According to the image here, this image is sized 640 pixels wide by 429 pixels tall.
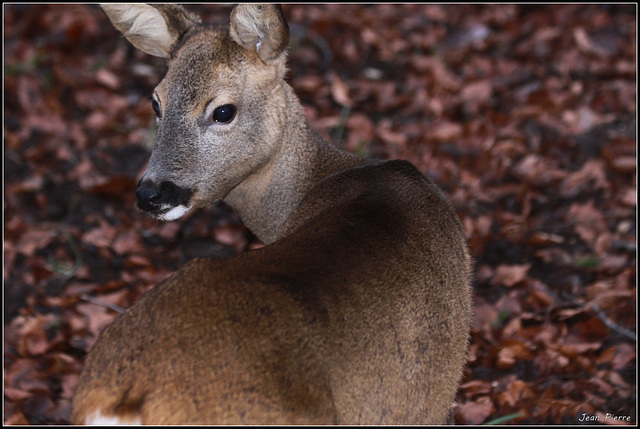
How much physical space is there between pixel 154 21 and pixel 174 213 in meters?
1.29

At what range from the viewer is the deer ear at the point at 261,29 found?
400 centimetres

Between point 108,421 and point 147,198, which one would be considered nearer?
point 108,421

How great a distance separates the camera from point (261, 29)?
4133mm

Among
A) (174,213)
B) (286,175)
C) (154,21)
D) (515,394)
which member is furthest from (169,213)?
(515,394)

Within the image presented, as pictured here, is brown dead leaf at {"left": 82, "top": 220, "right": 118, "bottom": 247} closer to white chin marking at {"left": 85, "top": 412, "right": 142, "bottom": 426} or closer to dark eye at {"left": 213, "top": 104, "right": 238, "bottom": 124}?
dark eye at {"left": 213, "top": 104, "right": 238, "bottom": 124}

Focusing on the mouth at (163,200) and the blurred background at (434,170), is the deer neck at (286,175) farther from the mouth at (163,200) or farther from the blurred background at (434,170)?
the blurred background at (434,170)

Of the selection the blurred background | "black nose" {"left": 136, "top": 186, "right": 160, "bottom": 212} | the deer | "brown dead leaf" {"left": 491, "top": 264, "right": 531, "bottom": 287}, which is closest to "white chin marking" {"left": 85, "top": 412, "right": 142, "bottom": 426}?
the deer

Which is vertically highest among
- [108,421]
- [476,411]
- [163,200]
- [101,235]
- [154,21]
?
[154,21]

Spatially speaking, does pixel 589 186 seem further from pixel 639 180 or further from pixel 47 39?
pixel 47 39

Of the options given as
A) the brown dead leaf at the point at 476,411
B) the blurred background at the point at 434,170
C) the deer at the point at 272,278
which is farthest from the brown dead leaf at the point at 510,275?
the deer at the point at 272,278

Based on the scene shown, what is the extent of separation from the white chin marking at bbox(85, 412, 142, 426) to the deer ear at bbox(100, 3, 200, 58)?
2.66 meters

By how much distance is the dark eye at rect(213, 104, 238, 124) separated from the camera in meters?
4.10

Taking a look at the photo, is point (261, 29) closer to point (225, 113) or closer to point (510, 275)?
point (225, 113)

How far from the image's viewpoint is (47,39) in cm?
889
